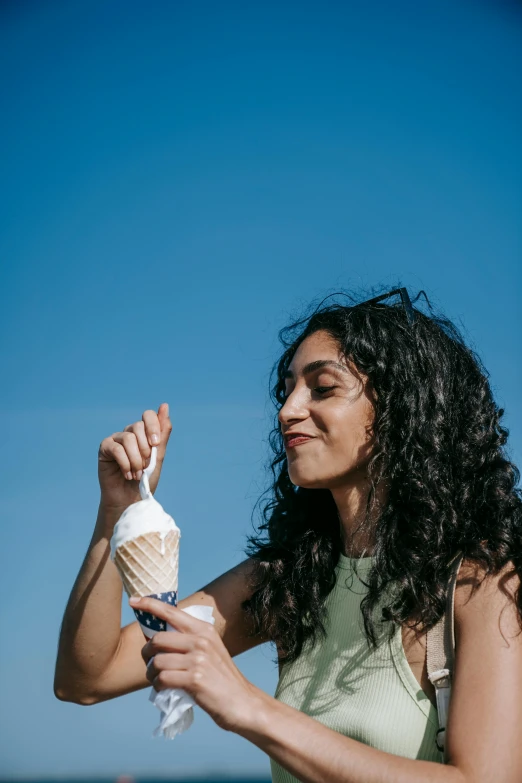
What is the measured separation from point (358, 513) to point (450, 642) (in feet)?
2.83

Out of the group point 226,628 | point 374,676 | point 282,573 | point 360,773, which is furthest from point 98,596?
point 360,773

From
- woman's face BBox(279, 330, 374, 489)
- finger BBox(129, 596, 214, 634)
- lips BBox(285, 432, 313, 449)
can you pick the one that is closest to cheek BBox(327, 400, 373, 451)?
woman's face BBox(279, 330, 374, 489)

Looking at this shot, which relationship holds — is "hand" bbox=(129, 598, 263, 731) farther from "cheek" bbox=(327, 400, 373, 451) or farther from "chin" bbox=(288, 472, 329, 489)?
"cheek" bbox=(327, 400, 373, 451)

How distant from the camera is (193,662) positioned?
2377 mm

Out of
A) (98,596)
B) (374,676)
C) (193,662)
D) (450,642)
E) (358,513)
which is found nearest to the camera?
(193,662)

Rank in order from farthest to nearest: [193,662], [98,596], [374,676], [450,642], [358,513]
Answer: [358,513], [98,596], [374,676], [450,642], [193,662]

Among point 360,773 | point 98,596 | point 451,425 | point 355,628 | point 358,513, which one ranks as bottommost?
point 360,773

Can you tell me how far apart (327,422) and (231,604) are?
1.06 meters

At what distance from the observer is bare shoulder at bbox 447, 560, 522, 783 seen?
2.66 m

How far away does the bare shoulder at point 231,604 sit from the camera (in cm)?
388

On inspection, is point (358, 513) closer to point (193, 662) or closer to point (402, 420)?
point (402, 420)

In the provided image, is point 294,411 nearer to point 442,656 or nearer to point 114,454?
point 114,454

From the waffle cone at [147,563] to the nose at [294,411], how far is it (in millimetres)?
1083

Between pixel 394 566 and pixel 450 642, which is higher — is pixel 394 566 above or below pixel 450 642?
above
